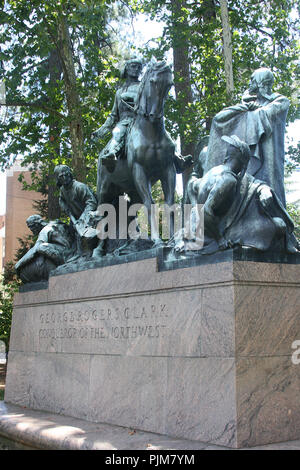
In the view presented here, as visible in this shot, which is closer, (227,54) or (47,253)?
(47,253)

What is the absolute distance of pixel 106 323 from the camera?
8.77 metres

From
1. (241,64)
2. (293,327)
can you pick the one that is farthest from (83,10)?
(293,327)

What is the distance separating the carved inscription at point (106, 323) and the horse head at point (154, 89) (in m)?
3.03

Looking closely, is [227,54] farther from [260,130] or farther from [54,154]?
[260,130]

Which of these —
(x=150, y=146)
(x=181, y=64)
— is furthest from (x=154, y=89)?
(x=181, y=64)

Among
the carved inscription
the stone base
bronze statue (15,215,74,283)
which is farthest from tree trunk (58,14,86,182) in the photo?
the stone base

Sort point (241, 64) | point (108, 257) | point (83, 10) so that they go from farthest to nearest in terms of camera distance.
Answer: point (241, 64) → point (83, 10) → point (108, 257)

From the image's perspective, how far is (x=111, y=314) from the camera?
872 centimetres

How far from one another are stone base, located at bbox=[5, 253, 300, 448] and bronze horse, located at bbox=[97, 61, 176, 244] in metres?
1.28

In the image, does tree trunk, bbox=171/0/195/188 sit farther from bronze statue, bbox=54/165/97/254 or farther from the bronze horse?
the bronze horse

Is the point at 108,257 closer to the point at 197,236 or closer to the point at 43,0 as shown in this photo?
the point at 197,236

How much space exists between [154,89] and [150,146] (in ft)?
3.00

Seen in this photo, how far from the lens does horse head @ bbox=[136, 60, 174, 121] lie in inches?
352

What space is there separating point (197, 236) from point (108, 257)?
2.15m
